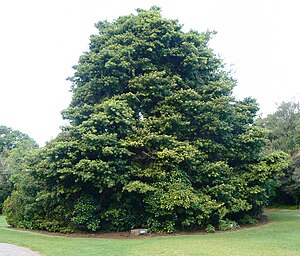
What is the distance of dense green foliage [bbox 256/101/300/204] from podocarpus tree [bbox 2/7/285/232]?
38.9 feet

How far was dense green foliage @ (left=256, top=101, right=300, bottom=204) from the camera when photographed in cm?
2753

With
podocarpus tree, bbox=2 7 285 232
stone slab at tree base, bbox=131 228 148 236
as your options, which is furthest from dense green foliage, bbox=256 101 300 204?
stone slab at tree base, bbox=131 228 148 236

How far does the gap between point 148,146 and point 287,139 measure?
19.3 metres

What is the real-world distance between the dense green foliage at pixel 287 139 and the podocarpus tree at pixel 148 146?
11862 millimetres

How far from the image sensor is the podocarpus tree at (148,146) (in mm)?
13648

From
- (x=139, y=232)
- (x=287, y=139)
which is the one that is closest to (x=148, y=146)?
(x=139, y=232)

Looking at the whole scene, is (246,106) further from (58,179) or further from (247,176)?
(58,179)

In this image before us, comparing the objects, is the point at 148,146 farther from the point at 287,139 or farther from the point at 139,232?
the point at 287,139

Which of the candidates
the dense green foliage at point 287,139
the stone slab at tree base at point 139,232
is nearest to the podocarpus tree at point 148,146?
the stone slab at tree base at point 139,232

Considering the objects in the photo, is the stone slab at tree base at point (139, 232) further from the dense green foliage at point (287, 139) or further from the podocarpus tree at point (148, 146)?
the dense green foliage at point (287, 139)

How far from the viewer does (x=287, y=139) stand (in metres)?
29.9

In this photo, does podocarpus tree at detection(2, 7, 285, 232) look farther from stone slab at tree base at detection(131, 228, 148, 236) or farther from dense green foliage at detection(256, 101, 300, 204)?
dense green foliage at detection(256, 101, 300, 204)

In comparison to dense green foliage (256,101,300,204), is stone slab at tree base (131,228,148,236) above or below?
below

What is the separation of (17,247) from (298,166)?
22.2 metres
